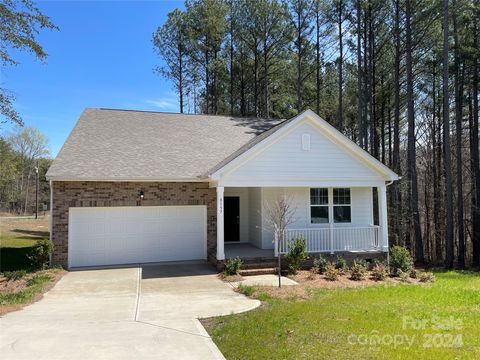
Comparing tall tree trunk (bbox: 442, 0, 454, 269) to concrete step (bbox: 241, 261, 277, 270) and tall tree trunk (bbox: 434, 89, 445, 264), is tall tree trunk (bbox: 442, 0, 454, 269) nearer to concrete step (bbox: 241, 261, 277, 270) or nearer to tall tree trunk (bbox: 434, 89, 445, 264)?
tall tree trunk (bbox: 434, 89, 445, 264)

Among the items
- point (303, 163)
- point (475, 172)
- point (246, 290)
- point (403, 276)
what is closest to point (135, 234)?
point (246, 290)

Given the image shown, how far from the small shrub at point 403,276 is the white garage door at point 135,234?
261 inches

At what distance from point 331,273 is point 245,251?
3521 mm

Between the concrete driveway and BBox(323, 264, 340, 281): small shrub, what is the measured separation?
123 inches


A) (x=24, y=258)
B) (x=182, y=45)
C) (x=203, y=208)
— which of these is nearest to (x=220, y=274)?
(x=203, y=208)

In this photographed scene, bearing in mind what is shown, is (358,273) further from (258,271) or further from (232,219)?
(232,219)

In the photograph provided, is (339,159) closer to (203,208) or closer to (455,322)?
(203,208)

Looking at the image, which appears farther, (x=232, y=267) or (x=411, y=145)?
(x=411, y=145)

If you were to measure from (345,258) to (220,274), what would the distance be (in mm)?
4590

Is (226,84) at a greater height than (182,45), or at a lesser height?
lesser

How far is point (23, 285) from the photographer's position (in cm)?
986

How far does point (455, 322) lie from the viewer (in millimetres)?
6500

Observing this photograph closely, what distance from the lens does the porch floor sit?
499 inches

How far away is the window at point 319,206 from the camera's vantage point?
14222mm
